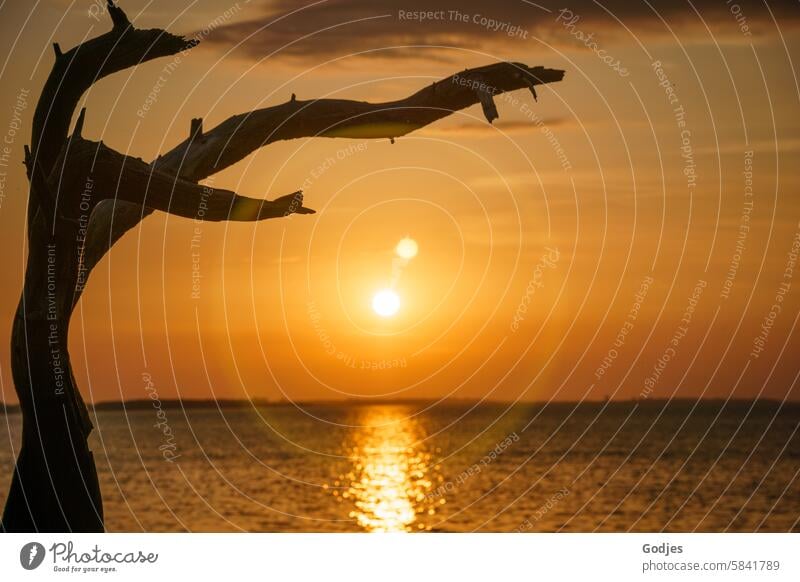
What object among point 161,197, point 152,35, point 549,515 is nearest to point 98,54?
point 152,35

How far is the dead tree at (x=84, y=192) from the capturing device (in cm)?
1719

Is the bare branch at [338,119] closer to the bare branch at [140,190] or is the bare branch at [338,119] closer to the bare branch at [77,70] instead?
the bare branch at [140,190]

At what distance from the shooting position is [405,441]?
18538 centimetres

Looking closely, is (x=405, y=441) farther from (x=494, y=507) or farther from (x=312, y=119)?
(x=312, y=119)

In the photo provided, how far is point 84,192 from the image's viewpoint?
56.7ft

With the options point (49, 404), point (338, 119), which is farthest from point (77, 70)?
point (49, 404)

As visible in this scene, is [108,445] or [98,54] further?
[108,445]

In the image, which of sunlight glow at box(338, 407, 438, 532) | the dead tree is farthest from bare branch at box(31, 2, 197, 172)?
sunlight glow at box(338, 407, 438, 532)

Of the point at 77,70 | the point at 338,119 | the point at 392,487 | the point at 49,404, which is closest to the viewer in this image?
the point at 77,70

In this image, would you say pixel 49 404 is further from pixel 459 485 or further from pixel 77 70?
pixel 459 485

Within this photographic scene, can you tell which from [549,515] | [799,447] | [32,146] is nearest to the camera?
[32,146]

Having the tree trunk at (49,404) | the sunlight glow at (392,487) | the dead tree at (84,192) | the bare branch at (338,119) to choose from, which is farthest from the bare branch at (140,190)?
the sunlight glow at (392,487)

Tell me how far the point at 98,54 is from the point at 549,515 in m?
67.9

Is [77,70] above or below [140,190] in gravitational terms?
above
